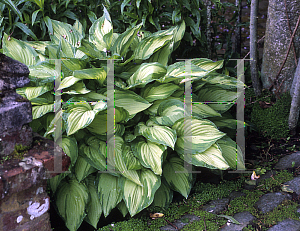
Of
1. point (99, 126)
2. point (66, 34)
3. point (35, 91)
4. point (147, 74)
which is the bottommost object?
point (99, 126)

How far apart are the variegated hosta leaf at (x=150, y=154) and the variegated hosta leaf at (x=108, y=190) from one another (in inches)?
8.9

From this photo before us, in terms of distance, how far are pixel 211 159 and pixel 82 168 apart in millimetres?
814

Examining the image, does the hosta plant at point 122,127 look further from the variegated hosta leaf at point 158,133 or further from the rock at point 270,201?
the rock at point 270,201

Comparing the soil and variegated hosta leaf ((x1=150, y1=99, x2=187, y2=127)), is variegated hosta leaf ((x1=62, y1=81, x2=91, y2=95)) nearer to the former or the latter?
variegated hosta leaf ((x1=150, y1=99, x2=187, y2=127))

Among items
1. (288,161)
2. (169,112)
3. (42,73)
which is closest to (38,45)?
(42,73)

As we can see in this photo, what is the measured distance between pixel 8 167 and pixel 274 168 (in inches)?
70.2

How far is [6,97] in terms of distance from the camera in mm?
1238

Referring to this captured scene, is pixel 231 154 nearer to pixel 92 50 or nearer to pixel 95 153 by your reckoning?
pixel 95 153

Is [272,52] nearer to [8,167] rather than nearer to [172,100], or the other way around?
[172,100]

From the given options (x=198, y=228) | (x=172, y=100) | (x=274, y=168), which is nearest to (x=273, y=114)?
(x=274, y=168)

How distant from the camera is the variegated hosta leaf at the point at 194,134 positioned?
1711 millimetres

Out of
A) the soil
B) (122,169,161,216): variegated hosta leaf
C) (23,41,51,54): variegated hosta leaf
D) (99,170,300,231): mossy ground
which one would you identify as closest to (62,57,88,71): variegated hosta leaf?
(23,41,51,54): variegated hosta leaf

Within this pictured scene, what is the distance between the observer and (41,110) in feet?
5.68

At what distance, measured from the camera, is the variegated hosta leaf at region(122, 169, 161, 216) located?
1.63m
